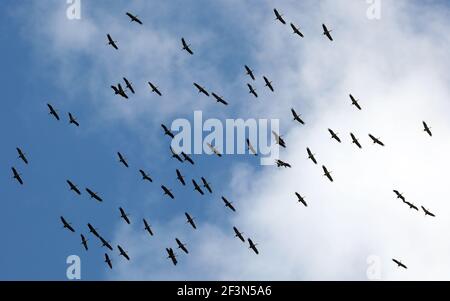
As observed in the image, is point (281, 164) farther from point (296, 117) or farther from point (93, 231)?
point (93, 231)

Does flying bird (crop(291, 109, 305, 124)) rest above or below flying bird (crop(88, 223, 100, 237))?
above

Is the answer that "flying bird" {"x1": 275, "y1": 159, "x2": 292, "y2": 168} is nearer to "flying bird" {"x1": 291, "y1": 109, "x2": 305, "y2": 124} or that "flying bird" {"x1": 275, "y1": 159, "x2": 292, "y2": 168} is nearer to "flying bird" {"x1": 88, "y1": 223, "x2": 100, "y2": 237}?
"flying bird" {"x1": 291, "y1": 109, "x2": 305, "y2": 124}

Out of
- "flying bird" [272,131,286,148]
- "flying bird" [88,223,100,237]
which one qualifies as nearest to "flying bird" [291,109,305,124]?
"flying bird" [272,131,286,148]

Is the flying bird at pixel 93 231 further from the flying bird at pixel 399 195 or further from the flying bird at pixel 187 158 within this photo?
the flying bird at pixel 399 195

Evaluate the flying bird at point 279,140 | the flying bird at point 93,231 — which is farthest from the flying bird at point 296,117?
the flying bird at point 93,231

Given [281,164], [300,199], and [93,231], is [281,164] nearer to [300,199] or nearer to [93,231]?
[300,199]

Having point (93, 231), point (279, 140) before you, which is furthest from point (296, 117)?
point (93, 231)
